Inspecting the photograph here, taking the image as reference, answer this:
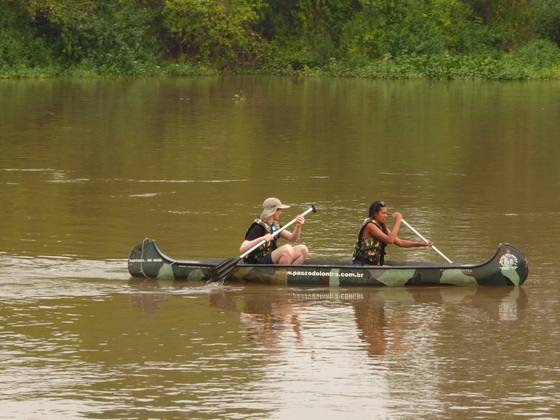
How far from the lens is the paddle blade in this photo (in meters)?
13.4

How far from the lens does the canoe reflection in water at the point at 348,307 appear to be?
11.7 metres

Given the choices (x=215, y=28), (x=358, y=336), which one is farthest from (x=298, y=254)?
(x=215, y=28)

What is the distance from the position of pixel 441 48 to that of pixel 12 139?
3564 cm

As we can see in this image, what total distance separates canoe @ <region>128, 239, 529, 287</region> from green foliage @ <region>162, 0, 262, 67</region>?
4601 centimetres

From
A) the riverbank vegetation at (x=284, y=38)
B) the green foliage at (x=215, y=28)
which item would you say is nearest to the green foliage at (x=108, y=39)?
the riverbank vegetation at (x=284, y=38)

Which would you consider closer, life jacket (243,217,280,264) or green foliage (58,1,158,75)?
life jacket (243,217,280,264)

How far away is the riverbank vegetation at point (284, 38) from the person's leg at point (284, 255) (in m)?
43.4

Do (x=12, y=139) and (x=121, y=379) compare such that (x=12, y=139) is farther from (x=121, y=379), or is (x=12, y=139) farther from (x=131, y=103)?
(x=121, y=379)

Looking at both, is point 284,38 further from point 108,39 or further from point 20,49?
point 20,49

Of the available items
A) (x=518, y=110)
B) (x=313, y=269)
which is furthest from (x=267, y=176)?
(x=518, y=110)

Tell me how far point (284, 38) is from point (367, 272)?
5260cm

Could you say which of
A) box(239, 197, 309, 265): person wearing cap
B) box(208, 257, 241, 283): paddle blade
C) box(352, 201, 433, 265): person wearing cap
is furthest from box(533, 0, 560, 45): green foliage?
box(208, 257, 241, 283): paddle blade

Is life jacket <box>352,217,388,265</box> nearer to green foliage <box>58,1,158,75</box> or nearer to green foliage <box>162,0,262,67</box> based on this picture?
green foliage <box>58,1,158,75</box>

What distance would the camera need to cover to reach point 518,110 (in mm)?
39000
